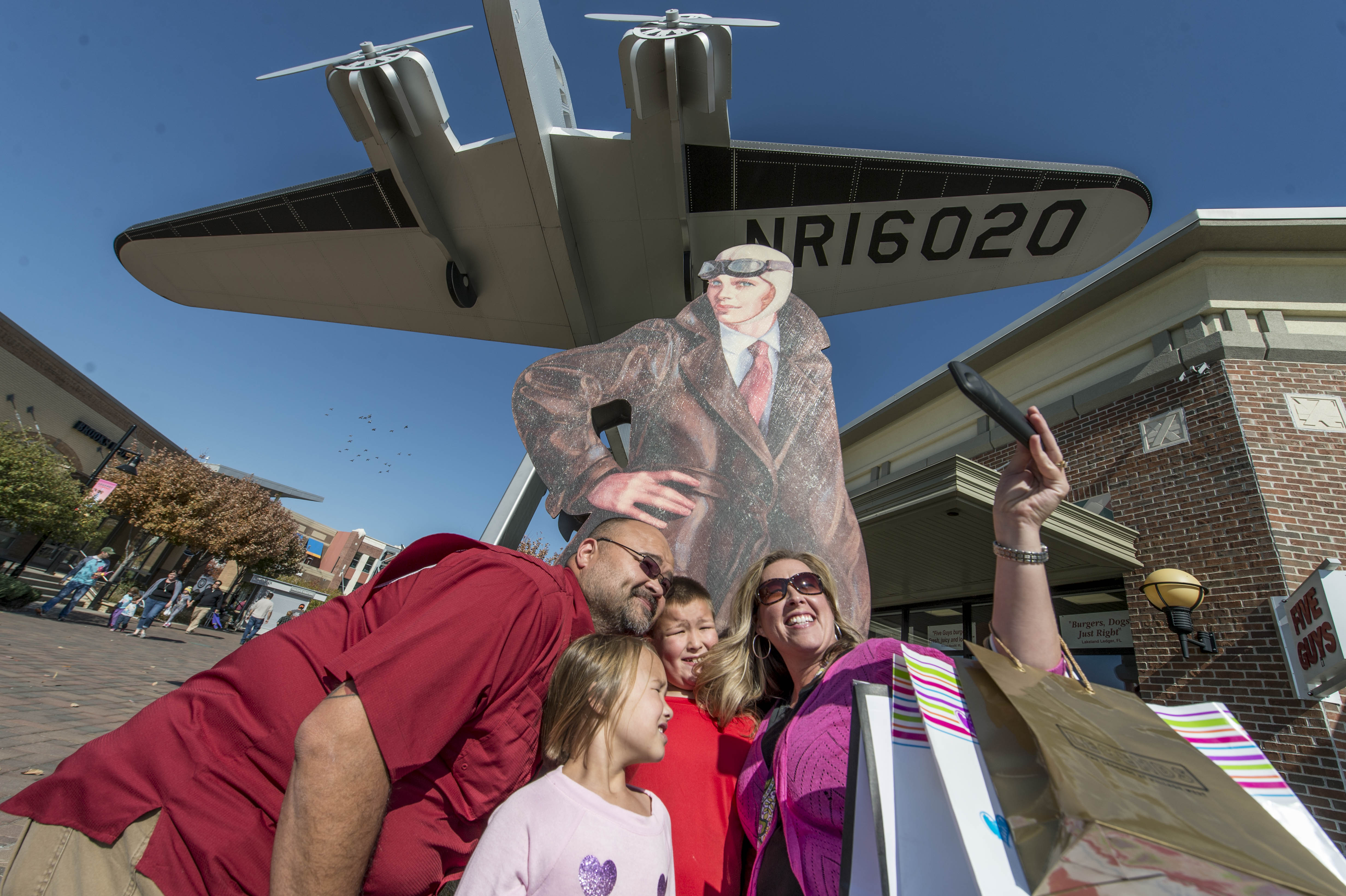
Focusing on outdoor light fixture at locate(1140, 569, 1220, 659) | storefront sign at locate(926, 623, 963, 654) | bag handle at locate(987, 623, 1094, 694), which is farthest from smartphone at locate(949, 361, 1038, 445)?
storefront sign at locate(926, 623, 963, 654)

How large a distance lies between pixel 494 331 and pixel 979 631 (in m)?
8.62

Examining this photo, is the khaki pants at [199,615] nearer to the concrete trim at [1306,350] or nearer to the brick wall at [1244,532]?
the brick wall at [1244,532]

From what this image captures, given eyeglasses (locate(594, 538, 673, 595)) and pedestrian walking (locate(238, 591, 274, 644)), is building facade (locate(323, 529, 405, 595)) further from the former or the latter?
eyeglasses (locate(594, 538, 673, 595))

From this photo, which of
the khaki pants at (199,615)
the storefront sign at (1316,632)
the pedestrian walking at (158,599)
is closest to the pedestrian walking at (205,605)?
the khaki pants at (199,615)

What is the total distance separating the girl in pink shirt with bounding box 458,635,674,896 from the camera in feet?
4.52

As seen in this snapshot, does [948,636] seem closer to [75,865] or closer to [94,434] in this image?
[75,865]

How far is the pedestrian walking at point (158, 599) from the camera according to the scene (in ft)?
47.9

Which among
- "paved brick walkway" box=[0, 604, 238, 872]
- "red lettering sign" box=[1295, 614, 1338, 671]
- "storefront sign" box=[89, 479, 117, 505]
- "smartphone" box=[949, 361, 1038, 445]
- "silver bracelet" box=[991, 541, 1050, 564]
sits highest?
"storefront sign" box=[89, 479, 117, 505]

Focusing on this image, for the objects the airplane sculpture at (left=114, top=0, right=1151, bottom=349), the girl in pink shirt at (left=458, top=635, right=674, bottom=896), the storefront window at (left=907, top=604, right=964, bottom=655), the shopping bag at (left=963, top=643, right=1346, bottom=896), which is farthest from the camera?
the storefront window at (left=907, top=604, right=964, bottom=655)

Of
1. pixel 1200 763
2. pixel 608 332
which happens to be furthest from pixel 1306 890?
pixel 608 332

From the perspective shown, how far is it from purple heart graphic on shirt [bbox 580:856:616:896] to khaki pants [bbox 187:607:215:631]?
21.8 meters

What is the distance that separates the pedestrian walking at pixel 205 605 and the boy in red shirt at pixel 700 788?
70.6 feet

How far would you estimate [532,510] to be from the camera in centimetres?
716

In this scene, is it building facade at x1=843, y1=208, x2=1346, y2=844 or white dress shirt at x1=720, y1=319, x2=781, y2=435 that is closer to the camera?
white dress shirt at x1=720, y1=319, x2=781, y2=435
